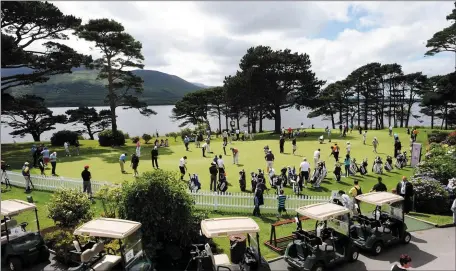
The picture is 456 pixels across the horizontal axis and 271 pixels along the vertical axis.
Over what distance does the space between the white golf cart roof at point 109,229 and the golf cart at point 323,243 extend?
494cm

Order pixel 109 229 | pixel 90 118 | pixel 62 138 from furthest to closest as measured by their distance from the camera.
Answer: pixel 90 118
pixel 62 138
pixel 109 229

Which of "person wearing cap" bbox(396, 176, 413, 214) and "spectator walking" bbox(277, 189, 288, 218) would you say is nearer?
"spectator walking" bbox(277, 189, 288, 218)

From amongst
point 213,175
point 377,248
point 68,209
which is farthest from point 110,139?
point 377,248

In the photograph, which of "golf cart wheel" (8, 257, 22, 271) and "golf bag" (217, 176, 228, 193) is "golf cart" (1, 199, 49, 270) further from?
"golf bag" (217, 176, 228, 193)

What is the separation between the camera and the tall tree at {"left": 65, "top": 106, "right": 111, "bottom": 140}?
5291 centimetres

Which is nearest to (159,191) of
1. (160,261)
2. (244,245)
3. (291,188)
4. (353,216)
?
(160,261)

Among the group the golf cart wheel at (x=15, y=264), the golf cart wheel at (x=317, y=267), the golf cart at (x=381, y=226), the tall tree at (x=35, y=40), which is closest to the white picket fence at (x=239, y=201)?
the golf cart at (x=381, y=226)

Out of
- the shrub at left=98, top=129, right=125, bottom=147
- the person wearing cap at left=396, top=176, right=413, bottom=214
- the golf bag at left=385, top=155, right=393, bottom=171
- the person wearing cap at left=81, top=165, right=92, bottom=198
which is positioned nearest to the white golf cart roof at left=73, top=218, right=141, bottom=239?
the person wearing cap at left=81, top=165, right=92, bottom=198

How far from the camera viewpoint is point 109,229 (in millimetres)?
9555

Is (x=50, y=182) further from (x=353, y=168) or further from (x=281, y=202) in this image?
(x=353, y=168)

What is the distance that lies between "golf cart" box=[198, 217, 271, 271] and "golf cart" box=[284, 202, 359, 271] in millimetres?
1431

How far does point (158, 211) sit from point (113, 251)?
69.6 inches

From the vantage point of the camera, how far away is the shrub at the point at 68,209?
488 inches

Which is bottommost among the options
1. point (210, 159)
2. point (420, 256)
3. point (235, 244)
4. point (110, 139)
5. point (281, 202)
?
point (420, 256)
